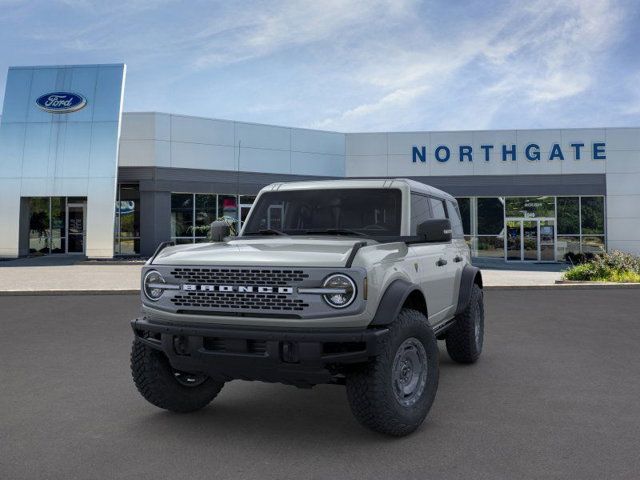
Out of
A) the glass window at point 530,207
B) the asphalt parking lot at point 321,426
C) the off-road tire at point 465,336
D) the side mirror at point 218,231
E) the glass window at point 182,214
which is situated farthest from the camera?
the glass window at point 530,207

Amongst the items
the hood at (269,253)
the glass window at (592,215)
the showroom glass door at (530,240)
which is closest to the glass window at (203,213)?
the showroom glass door at (530,240)

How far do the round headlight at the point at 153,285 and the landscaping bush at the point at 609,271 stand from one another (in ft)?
52.2

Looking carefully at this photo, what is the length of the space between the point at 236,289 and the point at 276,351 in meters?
0.55

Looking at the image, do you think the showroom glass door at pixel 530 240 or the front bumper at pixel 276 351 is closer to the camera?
the front bumper at pixel 276 351

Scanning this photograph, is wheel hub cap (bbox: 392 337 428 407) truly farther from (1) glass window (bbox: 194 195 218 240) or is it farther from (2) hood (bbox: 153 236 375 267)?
(1) glass window (bbox: 194 195 218 240)

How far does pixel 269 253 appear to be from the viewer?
426 centimetres

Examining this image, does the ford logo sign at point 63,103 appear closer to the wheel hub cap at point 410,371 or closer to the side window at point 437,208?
the side window at point 437,208

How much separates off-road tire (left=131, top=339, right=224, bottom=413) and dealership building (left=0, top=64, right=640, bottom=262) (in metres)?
23.8

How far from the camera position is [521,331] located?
925 cm

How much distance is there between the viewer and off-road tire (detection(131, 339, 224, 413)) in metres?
4.68

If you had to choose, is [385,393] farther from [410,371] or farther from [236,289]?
[236,289]

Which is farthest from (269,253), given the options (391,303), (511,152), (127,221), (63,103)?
(511,152)

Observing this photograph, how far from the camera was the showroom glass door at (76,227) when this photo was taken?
3033cm

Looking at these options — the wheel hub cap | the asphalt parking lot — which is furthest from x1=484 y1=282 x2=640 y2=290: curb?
the wheel hub cap
